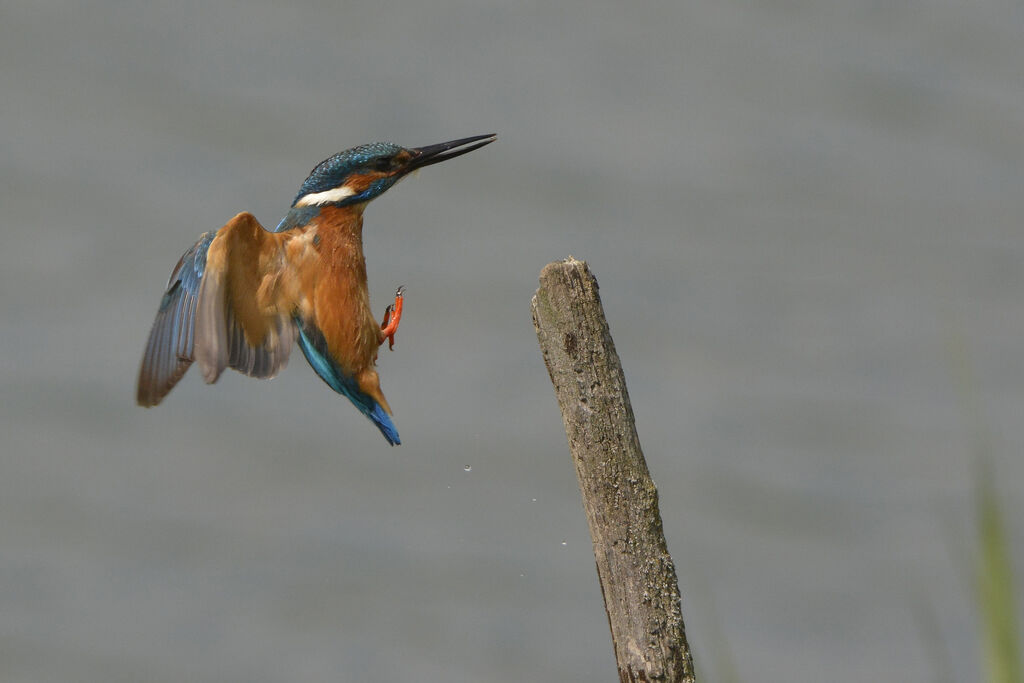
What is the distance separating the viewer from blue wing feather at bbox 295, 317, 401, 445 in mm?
3104

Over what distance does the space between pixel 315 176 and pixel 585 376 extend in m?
1.31

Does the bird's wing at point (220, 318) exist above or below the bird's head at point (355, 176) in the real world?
below

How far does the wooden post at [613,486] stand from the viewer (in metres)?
2.22

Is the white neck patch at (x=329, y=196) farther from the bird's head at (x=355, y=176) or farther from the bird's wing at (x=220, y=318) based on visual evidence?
the bird's wing at (x=220, y=318)

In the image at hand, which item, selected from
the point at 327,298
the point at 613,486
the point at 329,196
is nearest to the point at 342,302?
the point at 327,298

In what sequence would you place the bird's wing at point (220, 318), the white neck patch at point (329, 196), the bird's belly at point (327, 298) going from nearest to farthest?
the bird's wing at point (220, 318) → the bird's belly at point (327, 298) → the white neck patch at point (329, 196)

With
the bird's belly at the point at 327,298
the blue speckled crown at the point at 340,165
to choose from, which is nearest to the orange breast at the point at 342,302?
the bird's belly at the point at 327,298

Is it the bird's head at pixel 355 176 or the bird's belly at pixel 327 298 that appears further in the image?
the bird's head at pixel 355 176

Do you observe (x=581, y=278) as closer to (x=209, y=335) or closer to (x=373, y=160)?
(x=209, y=335)

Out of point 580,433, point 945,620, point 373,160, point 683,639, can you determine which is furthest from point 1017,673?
point 945,620

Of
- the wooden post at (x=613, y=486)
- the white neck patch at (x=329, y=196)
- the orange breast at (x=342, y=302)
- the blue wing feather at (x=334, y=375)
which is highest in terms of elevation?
the white neck patch at (x=329, y=196)

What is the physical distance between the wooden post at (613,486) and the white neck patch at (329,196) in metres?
1.13

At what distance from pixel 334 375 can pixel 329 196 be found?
0.47 metres

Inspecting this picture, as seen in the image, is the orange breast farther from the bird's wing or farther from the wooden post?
the wooden post
